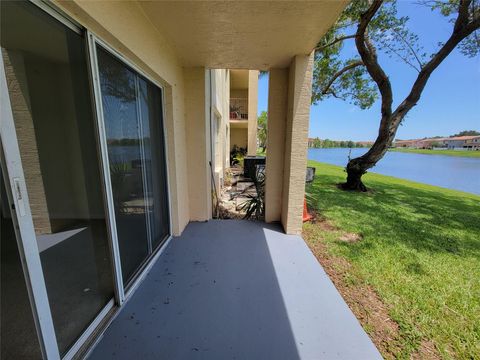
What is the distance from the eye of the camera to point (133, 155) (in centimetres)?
225

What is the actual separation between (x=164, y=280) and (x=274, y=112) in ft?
10.1

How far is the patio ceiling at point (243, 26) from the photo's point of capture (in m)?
2.04

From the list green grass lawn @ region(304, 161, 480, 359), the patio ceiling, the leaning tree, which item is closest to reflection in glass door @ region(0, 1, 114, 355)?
the patio ceiling

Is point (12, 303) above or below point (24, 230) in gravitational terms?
below

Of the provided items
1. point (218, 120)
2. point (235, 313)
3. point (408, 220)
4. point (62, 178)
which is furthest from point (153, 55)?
point (408, 220)

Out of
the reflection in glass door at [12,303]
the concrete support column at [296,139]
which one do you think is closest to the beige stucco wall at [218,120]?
the concrete support column at [296,139]

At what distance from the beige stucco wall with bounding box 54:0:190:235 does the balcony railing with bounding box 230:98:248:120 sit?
982cm

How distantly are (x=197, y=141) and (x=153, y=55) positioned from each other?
159 cm

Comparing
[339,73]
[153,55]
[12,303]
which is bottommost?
[12,303]

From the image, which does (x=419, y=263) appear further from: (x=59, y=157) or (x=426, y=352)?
(x=59, y=157)

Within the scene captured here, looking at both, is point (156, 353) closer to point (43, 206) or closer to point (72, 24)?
point (43, 206)

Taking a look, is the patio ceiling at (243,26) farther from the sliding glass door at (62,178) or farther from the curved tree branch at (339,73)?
the curved tree branch at (339,73)

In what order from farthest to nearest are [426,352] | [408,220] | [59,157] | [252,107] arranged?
→ [252,107] → [408,220] → [426,352] → [59,157]

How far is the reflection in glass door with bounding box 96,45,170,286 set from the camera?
186cm
